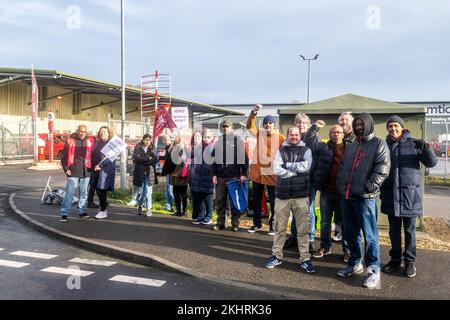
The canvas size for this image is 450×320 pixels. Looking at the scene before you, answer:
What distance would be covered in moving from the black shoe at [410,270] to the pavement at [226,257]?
7 cm

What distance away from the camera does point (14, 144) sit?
25.5m

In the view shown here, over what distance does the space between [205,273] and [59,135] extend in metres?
23.1

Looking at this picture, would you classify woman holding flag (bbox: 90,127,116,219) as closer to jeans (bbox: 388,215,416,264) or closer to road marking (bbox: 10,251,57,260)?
road marking (bbox: 10,251,57,260)

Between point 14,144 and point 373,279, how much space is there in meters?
25.5

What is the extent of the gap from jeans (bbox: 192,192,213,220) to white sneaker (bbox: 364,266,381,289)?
12.4ft

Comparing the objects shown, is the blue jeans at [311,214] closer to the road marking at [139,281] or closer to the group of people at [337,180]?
the group of people at [337,180]

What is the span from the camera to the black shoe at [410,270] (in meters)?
5.12

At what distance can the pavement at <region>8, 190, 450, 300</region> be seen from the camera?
4.71 metres

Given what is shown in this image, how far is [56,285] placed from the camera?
15.9 ft

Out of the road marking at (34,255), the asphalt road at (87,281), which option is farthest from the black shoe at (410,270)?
the road marking at (34,255)

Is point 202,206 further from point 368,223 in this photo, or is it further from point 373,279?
point 373,279

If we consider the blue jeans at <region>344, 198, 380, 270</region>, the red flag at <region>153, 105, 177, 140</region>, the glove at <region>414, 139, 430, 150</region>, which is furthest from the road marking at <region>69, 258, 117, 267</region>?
the red flag at <region>153, 105, 177, 140</region>

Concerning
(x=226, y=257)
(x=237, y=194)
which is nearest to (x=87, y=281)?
(x=226, y=257)
